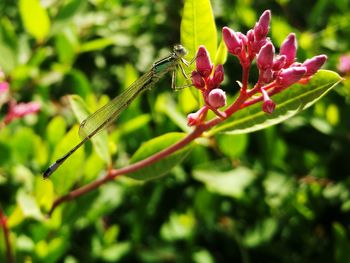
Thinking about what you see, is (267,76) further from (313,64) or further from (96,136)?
(96,136)

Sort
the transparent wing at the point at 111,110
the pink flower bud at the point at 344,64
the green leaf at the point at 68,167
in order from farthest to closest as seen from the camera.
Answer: the pink flower bud at the point at 344,64 → the green leaf at the point at 68,167 → the transparent wing at the point at 111,110

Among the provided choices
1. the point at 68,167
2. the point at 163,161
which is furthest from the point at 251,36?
the point at 68,167

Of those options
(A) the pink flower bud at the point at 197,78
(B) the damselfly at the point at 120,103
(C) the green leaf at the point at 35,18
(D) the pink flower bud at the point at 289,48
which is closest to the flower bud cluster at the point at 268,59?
(D) the pink flower bud at the point at 289,48

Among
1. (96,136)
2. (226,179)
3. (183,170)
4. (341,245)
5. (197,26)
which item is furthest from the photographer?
(183,170)

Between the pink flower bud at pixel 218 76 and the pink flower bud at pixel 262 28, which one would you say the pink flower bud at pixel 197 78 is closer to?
the pink flower bud at pixel 218 76

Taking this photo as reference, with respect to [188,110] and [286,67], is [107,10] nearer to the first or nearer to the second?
[188,110]

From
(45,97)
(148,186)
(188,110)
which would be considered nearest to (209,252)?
(148,186)
